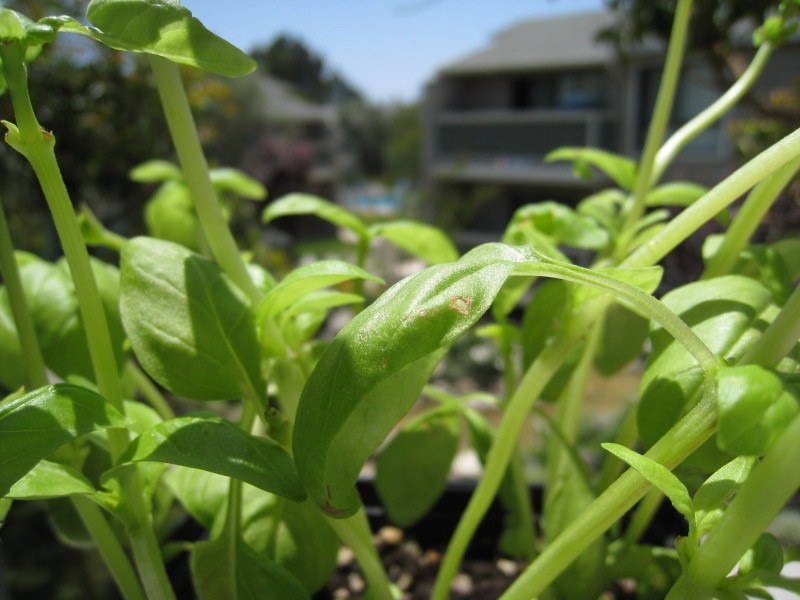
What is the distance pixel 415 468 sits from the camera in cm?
45

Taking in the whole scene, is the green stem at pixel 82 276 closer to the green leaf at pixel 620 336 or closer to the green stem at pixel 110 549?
the green stem at pixel 110 549

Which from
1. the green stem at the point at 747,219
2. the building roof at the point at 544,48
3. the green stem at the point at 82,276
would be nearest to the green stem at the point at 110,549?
the green stem at the point at 82,276

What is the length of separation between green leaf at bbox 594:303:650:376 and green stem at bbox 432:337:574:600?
15 centimetres

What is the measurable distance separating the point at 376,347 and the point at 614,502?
120 mm

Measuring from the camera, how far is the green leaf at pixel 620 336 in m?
0.48

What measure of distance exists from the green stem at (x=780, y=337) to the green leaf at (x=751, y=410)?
56 mm

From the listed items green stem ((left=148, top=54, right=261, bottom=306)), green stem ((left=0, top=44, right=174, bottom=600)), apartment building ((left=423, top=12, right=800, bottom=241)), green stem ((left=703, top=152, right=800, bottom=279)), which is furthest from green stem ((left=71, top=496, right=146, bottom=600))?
apartment building ((left=423, top=12, right=800, bottom=241))

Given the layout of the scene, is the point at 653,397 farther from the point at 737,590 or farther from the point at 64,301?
the point at 64,301

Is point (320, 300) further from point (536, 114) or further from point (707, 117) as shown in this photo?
point (536, 114)

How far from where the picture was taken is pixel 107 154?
91.3 inches

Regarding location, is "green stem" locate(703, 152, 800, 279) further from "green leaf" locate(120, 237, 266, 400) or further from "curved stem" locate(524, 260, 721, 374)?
"green leaf" locate(120, 237, 266, 400)

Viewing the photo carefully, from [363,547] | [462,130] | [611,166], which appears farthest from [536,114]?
[363,547]

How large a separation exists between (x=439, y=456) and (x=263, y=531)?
0.44 feet

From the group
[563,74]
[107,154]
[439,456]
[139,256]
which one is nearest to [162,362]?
[139,256]
